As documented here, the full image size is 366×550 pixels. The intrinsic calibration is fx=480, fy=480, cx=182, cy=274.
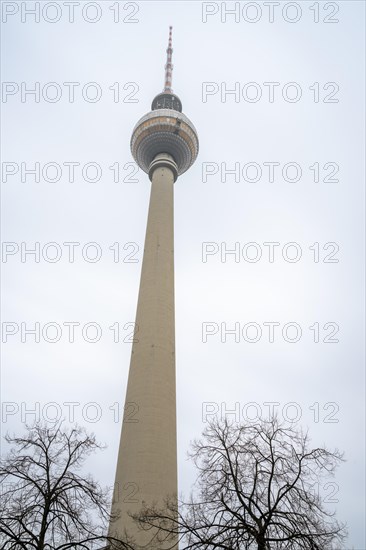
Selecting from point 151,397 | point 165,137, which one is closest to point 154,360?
point 151,397

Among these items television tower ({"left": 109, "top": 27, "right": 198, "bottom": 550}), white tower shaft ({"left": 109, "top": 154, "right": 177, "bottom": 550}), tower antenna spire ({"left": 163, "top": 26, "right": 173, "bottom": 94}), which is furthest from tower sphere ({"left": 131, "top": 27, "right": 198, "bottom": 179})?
white tower shaft ({"left": 109, "top": 154, "right": 177, "bottom": 550})

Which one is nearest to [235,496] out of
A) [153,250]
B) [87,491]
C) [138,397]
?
[87,491]

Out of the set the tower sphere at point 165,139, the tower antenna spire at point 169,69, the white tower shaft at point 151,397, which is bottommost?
the white tower shaft at point 151,397

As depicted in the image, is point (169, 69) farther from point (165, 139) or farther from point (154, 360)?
point (154, 360)

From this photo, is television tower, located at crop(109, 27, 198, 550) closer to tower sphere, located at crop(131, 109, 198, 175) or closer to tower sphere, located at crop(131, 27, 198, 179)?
tower sphere, located at crop(131, 109, 198, 175)

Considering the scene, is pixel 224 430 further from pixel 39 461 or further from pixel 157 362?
pixel 157 362

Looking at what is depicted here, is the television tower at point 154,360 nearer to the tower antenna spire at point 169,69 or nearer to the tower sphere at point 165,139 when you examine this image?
the tower sphere at point 165,139

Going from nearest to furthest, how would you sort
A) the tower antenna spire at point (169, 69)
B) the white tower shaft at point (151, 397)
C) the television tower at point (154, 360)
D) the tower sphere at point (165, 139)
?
the white tower shaft at point (151, 397), the television tower at point (154, 360), the tower sphere at point (165, 139), the tower antenna spire at point (169, 69)

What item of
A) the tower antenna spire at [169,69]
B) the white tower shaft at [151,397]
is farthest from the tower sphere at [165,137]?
the white tower shaft at [151,397]
